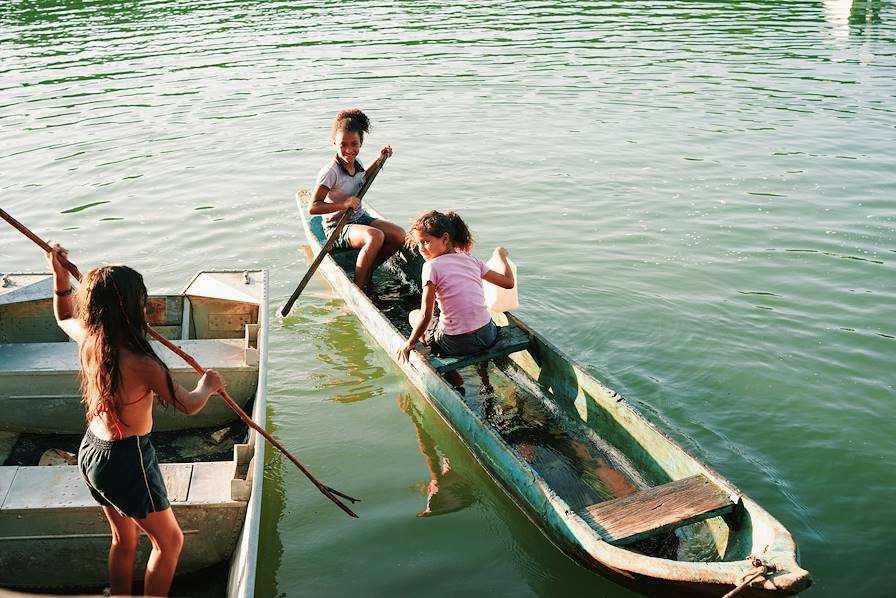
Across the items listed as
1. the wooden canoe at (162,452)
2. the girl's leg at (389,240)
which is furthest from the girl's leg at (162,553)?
the girl's leg at (389,240)

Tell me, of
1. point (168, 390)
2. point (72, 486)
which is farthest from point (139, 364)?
point (72, 486)

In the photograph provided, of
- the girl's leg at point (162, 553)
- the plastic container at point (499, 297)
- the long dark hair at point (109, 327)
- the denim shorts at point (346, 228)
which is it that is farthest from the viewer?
the denim shorts at point (346, 228)

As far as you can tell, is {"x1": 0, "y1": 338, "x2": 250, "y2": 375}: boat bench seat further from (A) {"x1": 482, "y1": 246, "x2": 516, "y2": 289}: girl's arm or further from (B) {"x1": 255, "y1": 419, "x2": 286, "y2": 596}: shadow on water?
(A) {"x1": 482, "y1": 246, "x2": 516, "y2": 289}: girl's arm

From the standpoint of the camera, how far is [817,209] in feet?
29.8

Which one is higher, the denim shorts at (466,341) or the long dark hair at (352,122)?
the long dark hair at (352,122)

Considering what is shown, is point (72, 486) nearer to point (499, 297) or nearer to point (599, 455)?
point (599, 455)

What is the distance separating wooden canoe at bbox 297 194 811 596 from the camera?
3.70m

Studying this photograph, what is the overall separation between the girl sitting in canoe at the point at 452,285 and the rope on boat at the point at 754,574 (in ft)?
8.56

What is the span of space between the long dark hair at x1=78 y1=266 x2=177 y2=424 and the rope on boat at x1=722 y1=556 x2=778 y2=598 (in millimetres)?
2380

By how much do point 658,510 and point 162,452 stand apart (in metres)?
3.05

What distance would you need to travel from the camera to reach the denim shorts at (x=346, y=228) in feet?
25.2

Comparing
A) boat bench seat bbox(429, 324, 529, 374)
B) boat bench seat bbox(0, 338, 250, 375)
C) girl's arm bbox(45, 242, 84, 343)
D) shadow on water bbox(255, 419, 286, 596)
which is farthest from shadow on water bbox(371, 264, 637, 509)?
girl's arm bbox(45, 242, 84, 343)

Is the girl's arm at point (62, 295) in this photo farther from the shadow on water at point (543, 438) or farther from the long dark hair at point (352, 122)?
the long dark hair at point (352, 122)

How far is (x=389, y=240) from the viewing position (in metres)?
7.55
